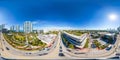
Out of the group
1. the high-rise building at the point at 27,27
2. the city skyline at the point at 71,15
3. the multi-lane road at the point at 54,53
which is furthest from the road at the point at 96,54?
the high-rise building at the point at 27,27

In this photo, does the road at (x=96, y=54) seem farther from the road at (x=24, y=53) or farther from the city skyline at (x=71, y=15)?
the city skyline at (x=71, y=15)

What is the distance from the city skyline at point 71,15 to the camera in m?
3.11

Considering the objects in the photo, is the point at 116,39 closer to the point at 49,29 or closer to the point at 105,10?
the point at 105,10

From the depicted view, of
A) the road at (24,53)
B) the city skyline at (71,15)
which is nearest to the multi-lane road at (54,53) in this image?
the road at (24,53)

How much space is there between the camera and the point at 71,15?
312cm

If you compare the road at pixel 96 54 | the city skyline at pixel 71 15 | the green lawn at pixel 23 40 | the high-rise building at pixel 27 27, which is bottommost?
the road at pixel 96 54

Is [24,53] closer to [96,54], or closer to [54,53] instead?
[54,53]

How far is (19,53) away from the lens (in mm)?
3182

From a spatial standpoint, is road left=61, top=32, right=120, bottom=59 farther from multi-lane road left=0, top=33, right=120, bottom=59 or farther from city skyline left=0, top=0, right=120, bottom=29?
city skyline left=0, top=0, right=120, bottom=29

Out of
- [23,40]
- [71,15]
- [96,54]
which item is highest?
[71,15]

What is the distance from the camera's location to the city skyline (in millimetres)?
3111

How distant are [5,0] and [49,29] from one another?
50 cm

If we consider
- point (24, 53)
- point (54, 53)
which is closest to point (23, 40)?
point (24, 53)

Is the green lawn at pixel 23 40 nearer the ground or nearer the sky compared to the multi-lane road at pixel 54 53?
nearer the sky
